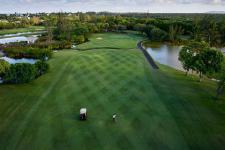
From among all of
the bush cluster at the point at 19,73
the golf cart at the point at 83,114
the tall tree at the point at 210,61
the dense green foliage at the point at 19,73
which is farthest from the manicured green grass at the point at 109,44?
the golf cart at the point at 83,114

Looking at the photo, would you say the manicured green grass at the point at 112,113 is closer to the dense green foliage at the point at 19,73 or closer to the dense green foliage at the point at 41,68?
the dense green foliage at the point at 19,73

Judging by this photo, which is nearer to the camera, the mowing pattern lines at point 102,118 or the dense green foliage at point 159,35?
the mowing pattern lines at point 102,118

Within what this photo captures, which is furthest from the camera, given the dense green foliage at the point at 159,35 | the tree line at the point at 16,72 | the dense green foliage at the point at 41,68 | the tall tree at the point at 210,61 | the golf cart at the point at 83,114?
the dense green foliage at the point at 159,35

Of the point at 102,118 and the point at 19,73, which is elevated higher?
the point at 19,73

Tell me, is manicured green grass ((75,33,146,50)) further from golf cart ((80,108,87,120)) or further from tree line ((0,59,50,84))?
golf cart ((80,108,87,120))

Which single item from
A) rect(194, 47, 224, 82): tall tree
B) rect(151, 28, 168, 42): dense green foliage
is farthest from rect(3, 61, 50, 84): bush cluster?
rect(151, 28, 168, 42): dense green foliage

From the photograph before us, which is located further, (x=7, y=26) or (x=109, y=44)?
(x=7, y=26)

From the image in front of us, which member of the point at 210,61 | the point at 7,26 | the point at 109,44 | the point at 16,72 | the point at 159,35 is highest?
the point at 7,26

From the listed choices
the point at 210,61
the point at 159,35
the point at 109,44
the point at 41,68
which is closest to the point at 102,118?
the point at 41,68

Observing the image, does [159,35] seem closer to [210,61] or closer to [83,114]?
[210,61]
